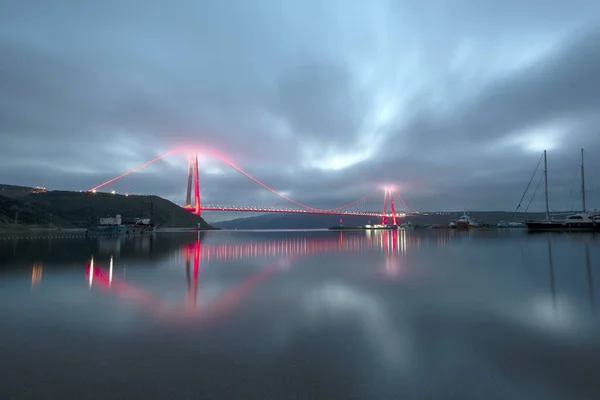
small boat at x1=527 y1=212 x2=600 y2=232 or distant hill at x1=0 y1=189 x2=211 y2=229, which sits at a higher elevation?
distant hill at x1=0 y1=189 x2=211 y2=229

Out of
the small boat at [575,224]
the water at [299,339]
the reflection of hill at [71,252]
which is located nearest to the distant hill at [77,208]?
the reflection of hill at [71,252]

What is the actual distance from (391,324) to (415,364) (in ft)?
7.06

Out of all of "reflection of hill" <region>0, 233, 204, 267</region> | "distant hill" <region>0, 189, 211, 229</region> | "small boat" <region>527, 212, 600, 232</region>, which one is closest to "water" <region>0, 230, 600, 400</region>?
"reflection of hill" <region>0, 233, 204, 267</region>

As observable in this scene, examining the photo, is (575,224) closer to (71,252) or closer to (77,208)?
(71,252)

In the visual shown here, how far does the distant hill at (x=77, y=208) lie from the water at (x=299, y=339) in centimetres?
11687

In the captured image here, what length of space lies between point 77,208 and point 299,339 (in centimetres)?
15545

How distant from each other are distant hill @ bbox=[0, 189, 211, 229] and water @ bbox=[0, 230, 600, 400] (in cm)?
11687

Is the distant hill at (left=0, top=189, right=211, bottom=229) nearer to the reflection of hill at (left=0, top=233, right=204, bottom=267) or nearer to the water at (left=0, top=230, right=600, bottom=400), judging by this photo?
the reflection of hill at (left=0, top=233, right=204, bottom=267)

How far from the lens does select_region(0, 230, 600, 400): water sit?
4.40m

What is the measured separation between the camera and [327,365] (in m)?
5.05

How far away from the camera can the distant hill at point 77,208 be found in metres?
107

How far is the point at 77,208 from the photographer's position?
13238cm

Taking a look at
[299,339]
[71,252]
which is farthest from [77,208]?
[299,339]

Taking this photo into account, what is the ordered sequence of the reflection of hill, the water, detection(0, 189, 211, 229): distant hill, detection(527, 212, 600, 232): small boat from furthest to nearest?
detection(0, 189, 211, 229): distant hill
detection(527, 212, 600, 232): small boat
the reflection of hill
the water
